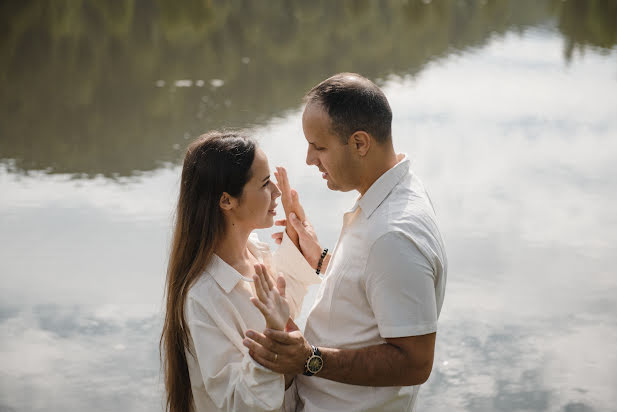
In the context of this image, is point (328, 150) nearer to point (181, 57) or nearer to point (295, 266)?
point (295, 266)

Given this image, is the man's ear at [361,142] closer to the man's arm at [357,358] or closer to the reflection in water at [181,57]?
the man's arm at [357,358]

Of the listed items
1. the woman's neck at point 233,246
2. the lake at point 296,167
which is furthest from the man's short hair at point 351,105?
the lake at point 296,167

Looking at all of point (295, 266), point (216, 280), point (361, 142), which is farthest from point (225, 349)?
point (361, 142)

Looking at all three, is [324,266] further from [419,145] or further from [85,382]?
A: [419,145]

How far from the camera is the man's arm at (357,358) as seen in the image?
2.28 m

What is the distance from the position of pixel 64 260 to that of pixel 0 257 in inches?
20.7

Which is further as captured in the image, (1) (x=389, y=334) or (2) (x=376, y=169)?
(2) (x=376, y=169)

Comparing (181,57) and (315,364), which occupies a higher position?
(315,364)

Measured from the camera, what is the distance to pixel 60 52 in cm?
1207

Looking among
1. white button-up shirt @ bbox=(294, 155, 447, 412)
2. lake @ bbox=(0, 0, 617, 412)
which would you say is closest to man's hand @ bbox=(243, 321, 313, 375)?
white button-up shirt @ bbox=(294, 155, 447, 412)

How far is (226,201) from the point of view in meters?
2.65

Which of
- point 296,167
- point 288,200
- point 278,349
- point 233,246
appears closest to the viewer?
point 278,349

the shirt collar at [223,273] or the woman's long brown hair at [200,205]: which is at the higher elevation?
the woman's long brown hair at [200,205]

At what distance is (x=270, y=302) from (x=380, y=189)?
0.56m
